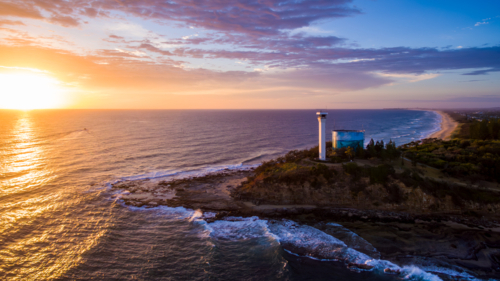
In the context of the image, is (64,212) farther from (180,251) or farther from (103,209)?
(180,251)

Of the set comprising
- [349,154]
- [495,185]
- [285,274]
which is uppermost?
[349,154]

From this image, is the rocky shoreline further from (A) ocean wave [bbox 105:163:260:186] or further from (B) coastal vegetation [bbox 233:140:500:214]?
(A) ocean wave [bbox 105:163:260:186]

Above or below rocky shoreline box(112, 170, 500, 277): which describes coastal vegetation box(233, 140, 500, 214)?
above

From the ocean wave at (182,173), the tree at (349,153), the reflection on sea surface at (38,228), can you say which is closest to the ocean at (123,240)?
the reflection on sea surface at (38,228)

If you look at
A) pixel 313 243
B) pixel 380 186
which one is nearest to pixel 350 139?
pixel 380 186

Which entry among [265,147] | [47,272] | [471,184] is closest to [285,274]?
[47,272]

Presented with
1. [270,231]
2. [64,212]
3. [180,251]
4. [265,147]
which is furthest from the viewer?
[265,147]

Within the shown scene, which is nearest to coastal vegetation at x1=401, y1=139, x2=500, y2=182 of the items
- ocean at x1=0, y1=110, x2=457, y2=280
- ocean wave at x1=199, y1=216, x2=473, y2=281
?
ocean wave at x1=199, y1=216, x2=473, y2=281

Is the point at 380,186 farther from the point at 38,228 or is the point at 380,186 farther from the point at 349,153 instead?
the point at 38,228
